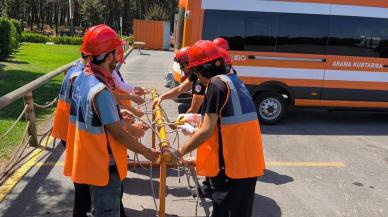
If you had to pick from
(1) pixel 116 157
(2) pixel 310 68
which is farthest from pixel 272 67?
(1) pixel 116 157

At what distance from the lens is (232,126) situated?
3105mm

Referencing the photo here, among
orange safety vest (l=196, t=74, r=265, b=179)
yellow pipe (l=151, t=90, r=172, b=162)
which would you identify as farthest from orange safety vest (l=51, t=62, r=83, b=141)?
orange safety vest (l=196, t=74, r=265, b=179)

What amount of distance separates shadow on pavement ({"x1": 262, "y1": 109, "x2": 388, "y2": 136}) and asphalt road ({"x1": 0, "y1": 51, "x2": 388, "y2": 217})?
125 mm

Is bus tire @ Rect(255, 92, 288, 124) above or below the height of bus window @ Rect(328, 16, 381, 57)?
below

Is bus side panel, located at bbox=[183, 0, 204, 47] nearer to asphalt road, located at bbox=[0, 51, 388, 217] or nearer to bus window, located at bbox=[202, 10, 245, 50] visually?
bus window, located at bbox=[202, 10, 245, 50]

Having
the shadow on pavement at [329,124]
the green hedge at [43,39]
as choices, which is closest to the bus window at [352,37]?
the shadow on pavement at [329,124]

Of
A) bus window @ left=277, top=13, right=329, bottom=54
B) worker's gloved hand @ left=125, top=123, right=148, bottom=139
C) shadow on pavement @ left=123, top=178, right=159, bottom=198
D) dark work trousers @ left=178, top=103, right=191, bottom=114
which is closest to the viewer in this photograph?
worker's gloved hand @ left=125, top=123, right=148, bottom=139

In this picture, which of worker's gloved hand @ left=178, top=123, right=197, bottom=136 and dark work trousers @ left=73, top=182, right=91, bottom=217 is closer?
worker's gloved hand @ left=178, top=123, right=197, bottom=136

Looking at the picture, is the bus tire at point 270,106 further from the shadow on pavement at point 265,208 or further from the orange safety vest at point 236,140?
the orange safety vest at point 236,140

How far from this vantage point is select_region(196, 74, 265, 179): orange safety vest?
3.11 meters

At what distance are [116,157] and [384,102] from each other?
25.5ft

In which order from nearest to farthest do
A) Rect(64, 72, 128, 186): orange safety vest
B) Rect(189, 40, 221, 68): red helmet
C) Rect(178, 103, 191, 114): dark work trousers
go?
1. Rect(64, 72, 128, 186): orange safety vest
2. Rect(189, 40, 221, 68): red helmet
3. Rect(178, 103, 191, 114): dark work trousers

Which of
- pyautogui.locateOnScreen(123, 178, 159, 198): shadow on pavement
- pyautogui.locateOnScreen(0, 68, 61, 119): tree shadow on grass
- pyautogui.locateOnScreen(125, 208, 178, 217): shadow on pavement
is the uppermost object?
pyautogui.locateOnScreen(0, 68, 61, 119): tree shadow on grass

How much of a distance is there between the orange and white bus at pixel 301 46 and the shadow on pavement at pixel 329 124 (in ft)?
1.47
